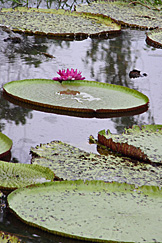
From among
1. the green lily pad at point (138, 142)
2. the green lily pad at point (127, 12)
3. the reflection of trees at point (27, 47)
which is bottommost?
the reflection of trees at point (27, 47)

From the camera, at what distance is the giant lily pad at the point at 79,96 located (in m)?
2.49

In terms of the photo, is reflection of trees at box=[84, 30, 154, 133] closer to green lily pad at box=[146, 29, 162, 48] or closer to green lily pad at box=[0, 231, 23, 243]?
green lily pad at box=[146, 29, 162, 48]

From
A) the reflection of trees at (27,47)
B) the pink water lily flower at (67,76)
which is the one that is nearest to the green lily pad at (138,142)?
the pink water lily flower at (67,76)

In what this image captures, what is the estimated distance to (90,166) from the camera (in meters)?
1.81

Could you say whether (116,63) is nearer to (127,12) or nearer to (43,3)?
(127,12)

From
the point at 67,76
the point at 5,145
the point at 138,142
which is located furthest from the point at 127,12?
the point at 5,145

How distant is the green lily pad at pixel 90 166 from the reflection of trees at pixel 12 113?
1.41 feet

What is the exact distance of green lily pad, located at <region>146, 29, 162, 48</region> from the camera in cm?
423

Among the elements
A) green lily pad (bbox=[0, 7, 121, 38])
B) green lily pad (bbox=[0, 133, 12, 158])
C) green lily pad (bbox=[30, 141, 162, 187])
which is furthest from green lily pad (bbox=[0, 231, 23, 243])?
green lily pad (bbox=[0, 7, 121, 38])

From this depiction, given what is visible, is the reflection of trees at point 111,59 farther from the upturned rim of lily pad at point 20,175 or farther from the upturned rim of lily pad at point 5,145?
the upturned rim of lily pad at point 20,175

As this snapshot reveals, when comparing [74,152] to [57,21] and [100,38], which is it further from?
[57,21]

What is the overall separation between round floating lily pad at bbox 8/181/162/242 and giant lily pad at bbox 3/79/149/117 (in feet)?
2.94

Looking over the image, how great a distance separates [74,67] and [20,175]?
175cm

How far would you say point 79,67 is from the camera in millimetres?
3309
